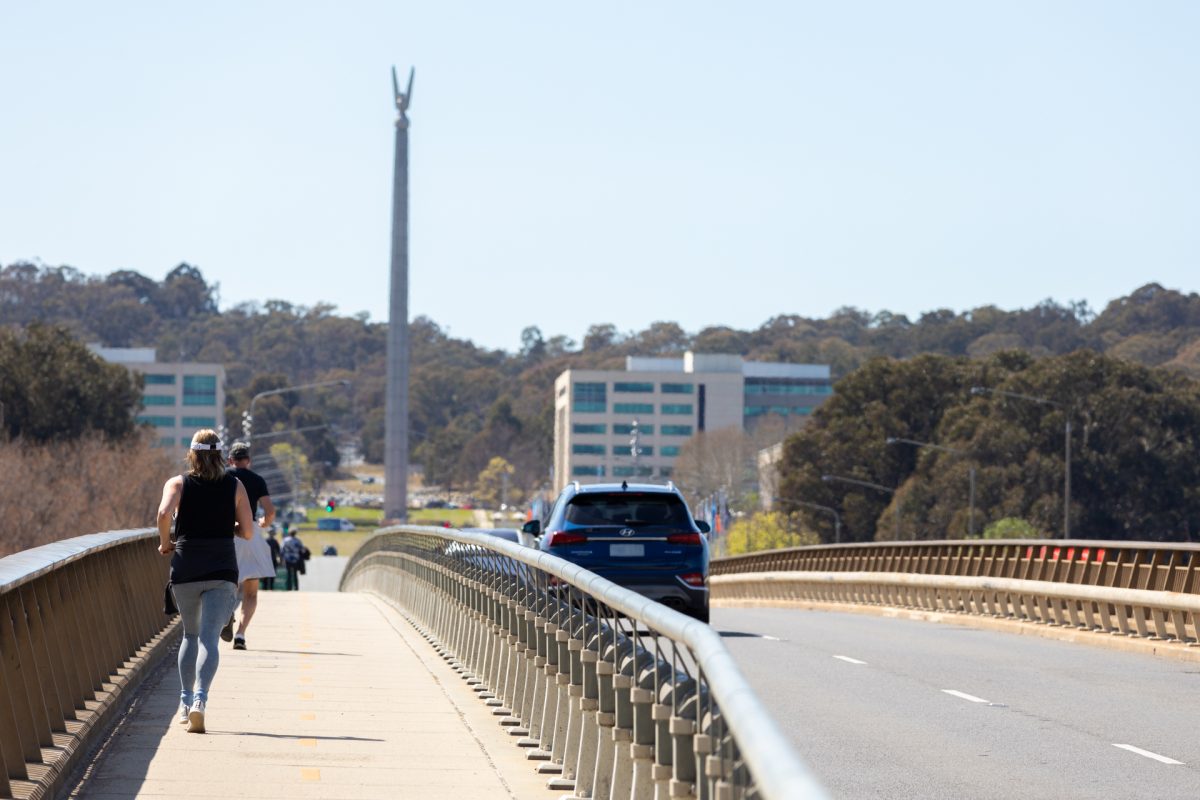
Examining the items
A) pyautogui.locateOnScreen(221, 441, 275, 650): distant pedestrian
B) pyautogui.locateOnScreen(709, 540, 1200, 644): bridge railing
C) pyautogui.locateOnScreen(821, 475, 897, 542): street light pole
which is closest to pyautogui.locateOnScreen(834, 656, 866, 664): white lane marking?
pyautogui.locateOnScreen(709, 540, 1200, 644): bridge railing

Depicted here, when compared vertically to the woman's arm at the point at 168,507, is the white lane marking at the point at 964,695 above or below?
below

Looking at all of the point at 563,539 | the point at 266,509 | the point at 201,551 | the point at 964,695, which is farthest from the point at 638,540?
the point at 201,551

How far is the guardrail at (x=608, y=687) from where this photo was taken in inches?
223

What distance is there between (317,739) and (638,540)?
955 cm

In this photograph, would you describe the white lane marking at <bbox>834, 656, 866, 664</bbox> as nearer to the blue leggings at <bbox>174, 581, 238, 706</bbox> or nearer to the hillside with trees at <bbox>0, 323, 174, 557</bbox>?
the blue leggings at <bbox>174, 581, 238, 706</bbox>

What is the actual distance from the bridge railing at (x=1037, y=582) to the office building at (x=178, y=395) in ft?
478

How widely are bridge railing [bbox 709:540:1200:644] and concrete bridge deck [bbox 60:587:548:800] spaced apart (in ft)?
30.6

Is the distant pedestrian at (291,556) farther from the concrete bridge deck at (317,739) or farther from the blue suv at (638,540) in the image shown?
the concrete bridge deck at (317,739)

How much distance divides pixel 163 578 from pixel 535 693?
10655mm

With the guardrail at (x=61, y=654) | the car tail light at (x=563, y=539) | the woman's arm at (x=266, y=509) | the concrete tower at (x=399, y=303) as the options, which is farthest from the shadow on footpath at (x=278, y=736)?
the concrete tower at (x=399, y=303)

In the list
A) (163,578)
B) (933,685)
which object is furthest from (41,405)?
(933,685)

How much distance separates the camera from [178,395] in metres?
190

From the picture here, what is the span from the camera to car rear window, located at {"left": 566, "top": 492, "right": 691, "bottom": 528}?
72.7 ft

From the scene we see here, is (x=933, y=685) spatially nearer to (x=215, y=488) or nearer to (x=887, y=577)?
(x=215, y=488)
